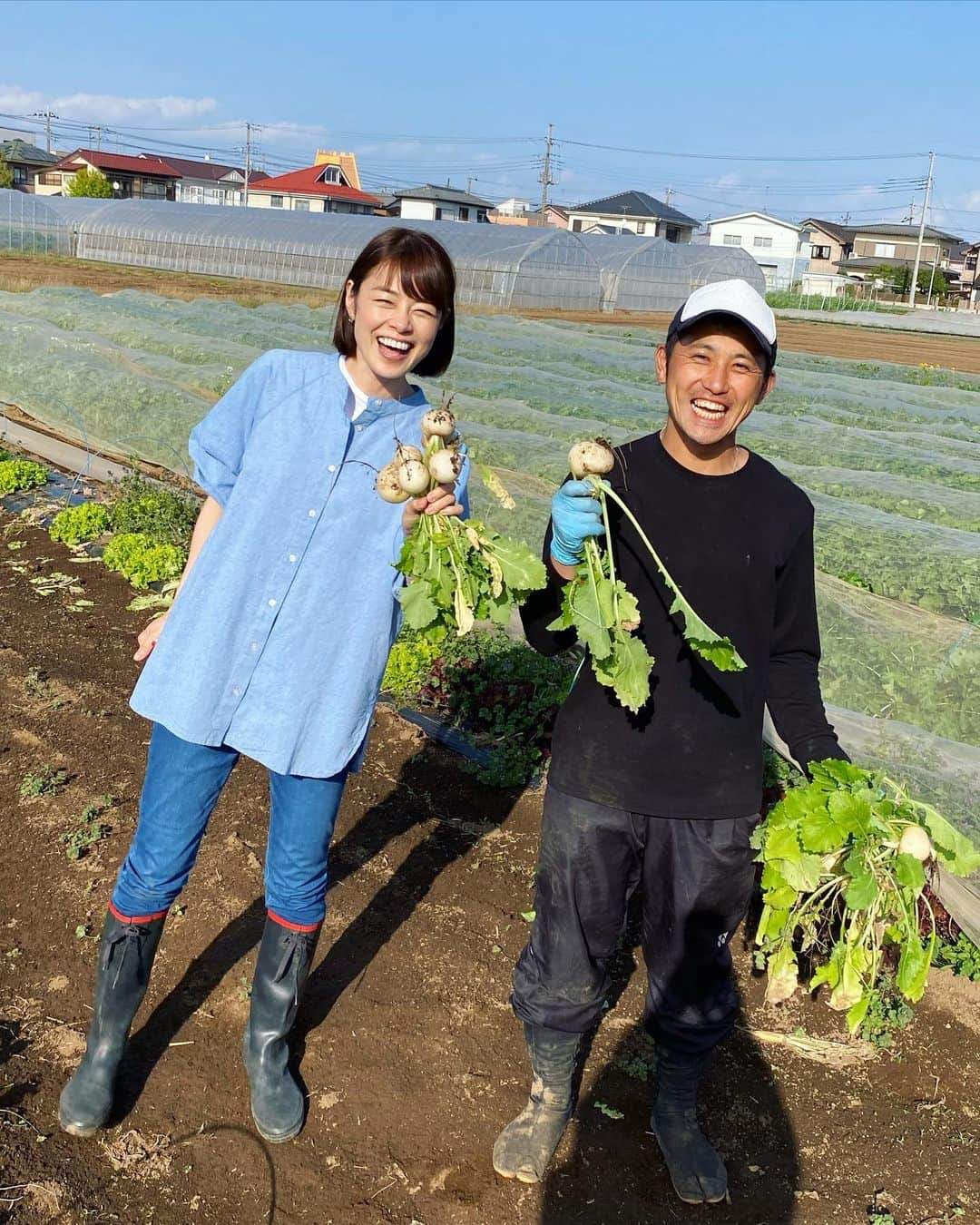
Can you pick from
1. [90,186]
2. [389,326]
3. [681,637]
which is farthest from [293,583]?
[90,186]

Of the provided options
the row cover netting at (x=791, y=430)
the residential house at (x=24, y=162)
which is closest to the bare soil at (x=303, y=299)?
the row cover netting at (x=791, y=430)

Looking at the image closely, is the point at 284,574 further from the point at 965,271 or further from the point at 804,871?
the point at 965,271

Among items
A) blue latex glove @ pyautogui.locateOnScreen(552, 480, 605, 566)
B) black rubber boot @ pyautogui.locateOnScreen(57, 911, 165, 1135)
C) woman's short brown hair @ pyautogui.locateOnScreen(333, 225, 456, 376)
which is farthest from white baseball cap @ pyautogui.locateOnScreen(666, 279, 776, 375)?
black rubber boot @ pyautogui.locateOnScreen(57, 911, 165, 1135)

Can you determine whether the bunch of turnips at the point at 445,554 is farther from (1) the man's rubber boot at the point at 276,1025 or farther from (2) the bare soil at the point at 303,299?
(2) the bare soil at the point at 303,299

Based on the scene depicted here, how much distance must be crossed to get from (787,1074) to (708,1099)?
0.27 meters

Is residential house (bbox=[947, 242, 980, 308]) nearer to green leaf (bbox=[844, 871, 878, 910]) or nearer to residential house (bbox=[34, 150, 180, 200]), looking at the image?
residential house (bbox=[34, 150, 180, 200])

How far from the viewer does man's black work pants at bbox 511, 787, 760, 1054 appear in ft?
7.48

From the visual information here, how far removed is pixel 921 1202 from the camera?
2.55 m

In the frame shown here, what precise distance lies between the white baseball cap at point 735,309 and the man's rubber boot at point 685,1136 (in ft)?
5.32

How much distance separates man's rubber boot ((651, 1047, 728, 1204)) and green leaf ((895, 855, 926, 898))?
71cm

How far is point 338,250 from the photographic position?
1042 inches

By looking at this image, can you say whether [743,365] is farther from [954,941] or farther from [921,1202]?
[954,941]

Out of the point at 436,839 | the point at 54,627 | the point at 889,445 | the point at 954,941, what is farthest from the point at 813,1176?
the point at 889,445

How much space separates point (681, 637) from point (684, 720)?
0.17m
